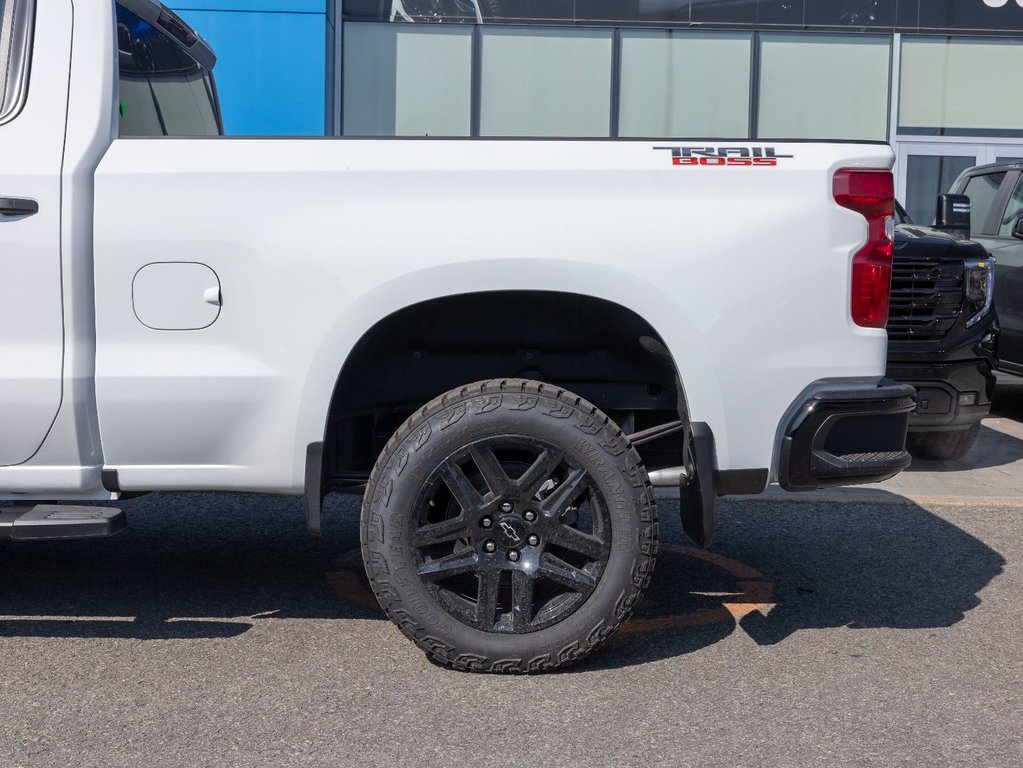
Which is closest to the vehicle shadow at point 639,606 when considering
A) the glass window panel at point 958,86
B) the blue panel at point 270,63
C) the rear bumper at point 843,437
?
the rear bumper at point 843,437

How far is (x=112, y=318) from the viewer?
3.53m

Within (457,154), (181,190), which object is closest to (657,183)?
(457,154)

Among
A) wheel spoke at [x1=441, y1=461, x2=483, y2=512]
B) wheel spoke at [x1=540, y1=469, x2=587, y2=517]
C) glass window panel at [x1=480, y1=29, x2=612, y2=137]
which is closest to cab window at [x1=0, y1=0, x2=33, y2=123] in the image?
wheel spoke at [x1=441, y1=461, x2=483, y2=512]

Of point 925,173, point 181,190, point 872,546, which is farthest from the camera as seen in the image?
point 925,173

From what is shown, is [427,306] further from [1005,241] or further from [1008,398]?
[1008,398]

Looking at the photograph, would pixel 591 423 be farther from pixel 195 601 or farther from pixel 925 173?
pixel 925 173

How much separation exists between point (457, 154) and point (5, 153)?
134 cm

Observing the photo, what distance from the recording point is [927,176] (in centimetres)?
1580

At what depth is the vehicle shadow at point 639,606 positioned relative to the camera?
4.12 m

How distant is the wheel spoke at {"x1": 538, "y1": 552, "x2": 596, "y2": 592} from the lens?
357 centimetres

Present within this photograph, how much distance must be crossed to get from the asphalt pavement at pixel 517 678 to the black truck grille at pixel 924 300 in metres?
1.39

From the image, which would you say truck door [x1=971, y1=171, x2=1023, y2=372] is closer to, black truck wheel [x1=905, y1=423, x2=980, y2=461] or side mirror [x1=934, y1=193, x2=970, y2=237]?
side mirror [x1=934, y1=193, x2=970, y2=237]

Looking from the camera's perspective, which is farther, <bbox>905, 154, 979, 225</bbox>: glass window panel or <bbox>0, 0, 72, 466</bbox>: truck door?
<bbox>905, 154, 979, 225</bbox>: glass window panel

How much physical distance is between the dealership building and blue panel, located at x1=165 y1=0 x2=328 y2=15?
565 millimetres
